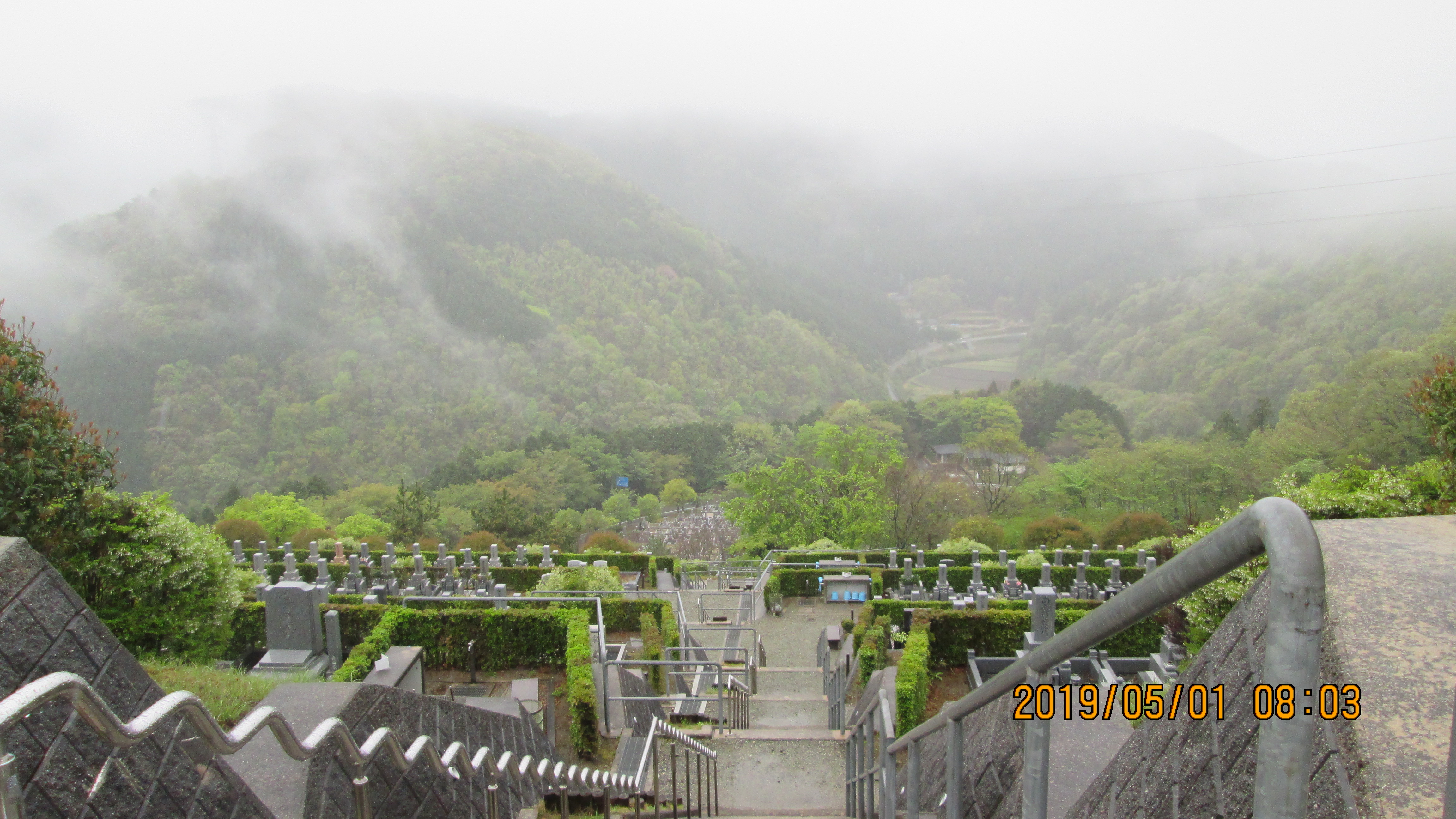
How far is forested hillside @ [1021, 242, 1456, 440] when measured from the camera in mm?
68312

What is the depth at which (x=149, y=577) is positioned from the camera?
11.2 meters

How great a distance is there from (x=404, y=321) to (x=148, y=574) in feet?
360

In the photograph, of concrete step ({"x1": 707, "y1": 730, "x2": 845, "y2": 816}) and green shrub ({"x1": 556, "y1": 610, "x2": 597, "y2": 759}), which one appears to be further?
green shrub ({"x1": 556, "y1": 610, "x2": 597, "y2": 759})

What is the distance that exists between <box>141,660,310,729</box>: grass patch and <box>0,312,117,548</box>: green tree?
102 inches

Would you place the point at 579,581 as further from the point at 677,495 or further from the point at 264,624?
the point at 677,495

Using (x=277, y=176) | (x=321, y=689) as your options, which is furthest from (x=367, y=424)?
(x=321, y=689)

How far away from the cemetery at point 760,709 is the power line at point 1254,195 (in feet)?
435

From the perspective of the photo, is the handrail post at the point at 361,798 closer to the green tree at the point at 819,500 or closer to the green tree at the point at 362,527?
the green tree at the point at 819,500

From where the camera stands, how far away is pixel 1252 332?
276 ft

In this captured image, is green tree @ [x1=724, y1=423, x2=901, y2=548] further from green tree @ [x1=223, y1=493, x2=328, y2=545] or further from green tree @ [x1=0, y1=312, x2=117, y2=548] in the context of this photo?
green tree @ [x1=0, y1=312, x2=117, y2=548]

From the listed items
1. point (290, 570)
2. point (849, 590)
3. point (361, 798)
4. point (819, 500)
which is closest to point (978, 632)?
point (849, 590)

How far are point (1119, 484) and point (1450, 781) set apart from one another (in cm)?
4494

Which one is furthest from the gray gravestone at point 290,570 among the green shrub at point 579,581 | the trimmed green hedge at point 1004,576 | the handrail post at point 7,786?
the handrail post at point 7,786
